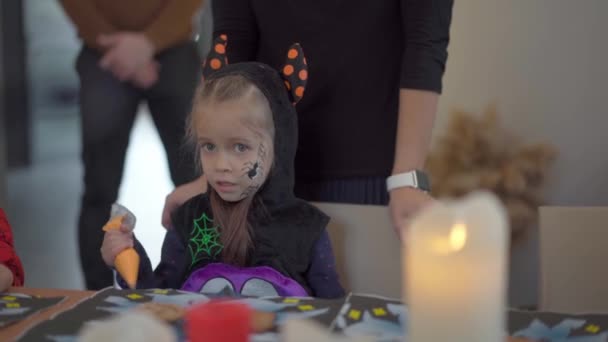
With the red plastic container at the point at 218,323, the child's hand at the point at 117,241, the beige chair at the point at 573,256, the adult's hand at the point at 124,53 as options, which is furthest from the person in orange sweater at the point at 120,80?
the red plastic container at the point at 218,323

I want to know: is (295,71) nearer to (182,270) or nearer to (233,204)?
(233,204)

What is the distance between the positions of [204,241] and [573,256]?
59 centimetres

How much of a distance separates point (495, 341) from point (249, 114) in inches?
31.6

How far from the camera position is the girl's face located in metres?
1.28

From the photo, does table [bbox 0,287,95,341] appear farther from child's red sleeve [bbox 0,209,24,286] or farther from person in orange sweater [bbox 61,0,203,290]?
person in orange sweater [bbox 61,0,203,290]

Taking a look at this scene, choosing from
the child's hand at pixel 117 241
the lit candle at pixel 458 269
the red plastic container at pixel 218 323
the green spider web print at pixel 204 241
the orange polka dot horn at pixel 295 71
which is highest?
the orange polka dot horn at pixel 295 71

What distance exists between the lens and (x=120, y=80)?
264cm

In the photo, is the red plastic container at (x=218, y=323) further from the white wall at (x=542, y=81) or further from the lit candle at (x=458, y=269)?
the white wall at (x=542, y=81)

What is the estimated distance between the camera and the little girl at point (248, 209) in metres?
1.29

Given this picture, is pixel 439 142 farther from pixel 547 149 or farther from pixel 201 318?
pixel 201 318

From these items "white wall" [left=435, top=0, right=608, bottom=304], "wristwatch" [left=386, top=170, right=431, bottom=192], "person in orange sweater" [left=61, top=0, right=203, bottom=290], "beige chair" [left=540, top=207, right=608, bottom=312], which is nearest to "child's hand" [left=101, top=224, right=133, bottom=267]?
"wristwatch" [left=386, top=170, right=431, bottom=192]

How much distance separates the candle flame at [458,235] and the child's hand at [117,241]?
676 millimetres

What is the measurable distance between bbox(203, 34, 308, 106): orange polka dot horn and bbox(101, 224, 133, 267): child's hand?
0.37 m

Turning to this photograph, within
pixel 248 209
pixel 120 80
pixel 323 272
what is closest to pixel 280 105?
pixel 248 209
